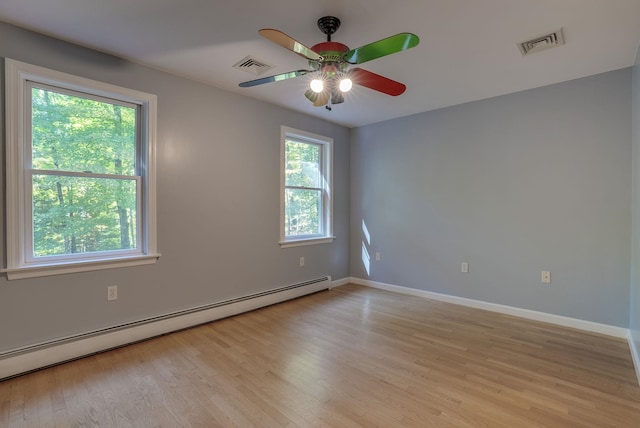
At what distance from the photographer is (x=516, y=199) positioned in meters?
3.45

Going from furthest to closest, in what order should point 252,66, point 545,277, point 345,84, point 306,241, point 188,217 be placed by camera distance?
point 306,241 < point 545,277 < point 188,217 < point 252,66 < point 345,84

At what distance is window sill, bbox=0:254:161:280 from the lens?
2.23 meters

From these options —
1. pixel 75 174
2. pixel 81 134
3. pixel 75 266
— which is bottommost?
pixel 75 266

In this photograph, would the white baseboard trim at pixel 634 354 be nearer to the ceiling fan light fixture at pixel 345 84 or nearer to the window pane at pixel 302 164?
the ceiling fan light fixture at pixel 345 84

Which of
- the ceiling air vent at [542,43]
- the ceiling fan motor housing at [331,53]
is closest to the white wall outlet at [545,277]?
the ceiling air vent at [542,43]

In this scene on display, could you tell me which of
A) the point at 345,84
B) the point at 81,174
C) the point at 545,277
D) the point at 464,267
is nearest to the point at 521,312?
the point at 545,277

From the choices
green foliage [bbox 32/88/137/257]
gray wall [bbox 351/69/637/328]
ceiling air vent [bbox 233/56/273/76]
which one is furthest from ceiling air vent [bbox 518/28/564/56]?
green foliage [bbox 32/88/137/257]

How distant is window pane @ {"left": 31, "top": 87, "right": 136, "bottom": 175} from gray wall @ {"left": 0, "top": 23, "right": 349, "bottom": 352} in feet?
0.78

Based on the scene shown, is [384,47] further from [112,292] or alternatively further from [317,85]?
[112,292]

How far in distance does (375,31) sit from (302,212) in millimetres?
2623

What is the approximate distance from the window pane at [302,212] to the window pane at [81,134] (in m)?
1.93

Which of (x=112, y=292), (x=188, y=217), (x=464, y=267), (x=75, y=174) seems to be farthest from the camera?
(x=464, y=267)

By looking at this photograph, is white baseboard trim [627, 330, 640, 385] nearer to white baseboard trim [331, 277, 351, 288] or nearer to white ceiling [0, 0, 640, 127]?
white ceiling [0, 0, 640, 127]

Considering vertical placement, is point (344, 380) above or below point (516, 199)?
below
